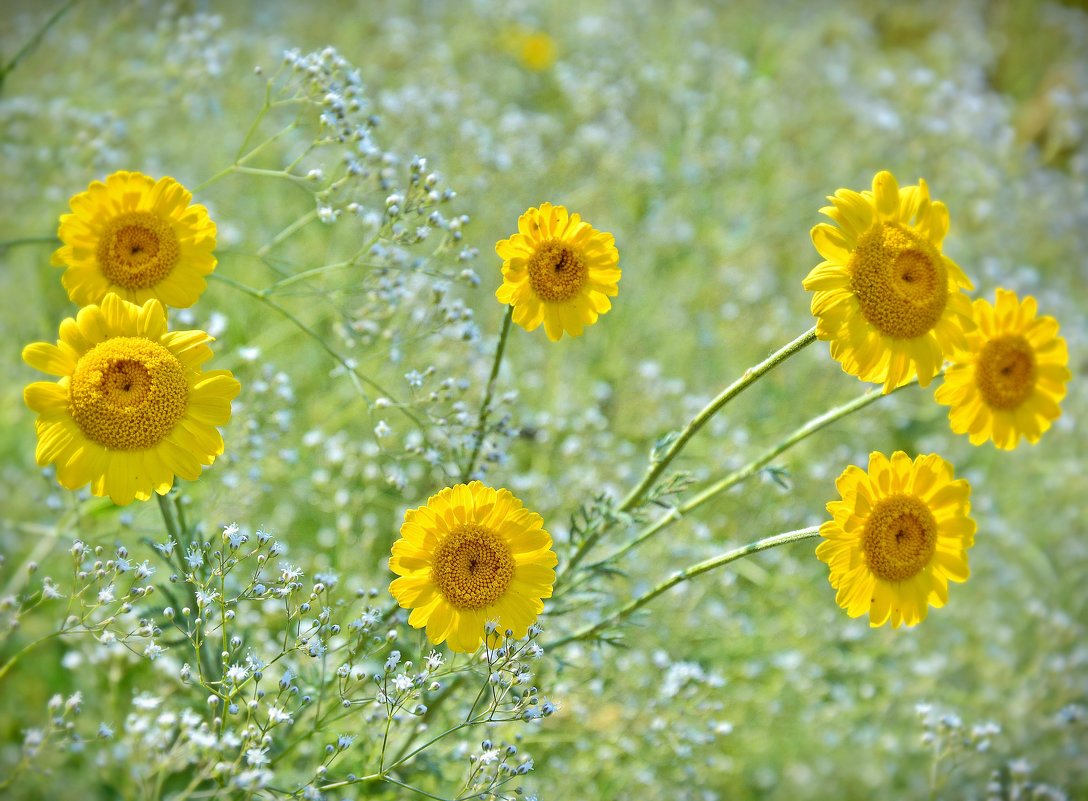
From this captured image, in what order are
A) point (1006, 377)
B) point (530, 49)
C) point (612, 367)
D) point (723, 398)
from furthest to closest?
point (530, 49) < point (612, 367) < point (1006, 377) < point (723, 398)

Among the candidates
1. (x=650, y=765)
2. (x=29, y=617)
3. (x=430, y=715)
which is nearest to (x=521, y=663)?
(x=430, y=715)

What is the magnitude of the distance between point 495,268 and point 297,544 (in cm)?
188

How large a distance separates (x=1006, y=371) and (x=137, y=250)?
209 centimetres

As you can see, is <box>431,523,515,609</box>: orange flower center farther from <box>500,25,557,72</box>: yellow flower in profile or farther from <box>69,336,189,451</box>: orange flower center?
<box>500,25,557,72</box>: yellow flower in profile

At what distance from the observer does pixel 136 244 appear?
6.94 ft

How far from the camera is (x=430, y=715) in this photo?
2506 mm

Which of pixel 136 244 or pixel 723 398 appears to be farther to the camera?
pixel 136 244

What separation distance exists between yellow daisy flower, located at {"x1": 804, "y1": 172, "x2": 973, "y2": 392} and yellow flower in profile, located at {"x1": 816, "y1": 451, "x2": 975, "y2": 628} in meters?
0.21

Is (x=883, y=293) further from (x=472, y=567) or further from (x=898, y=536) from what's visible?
(x=472, y=567)

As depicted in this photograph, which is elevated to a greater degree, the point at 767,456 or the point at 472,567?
the point at 767,456

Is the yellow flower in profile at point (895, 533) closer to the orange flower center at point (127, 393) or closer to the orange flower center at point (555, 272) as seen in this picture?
the orange flower center at point (555, 272)

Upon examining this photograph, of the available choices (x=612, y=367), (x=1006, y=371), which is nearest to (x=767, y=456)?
(x=1006, y=371)

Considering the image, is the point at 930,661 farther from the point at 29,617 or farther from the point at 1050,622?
the point at 29,617

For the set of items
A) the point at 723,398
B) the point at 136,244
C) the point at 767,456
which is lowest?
the point at 723,398
